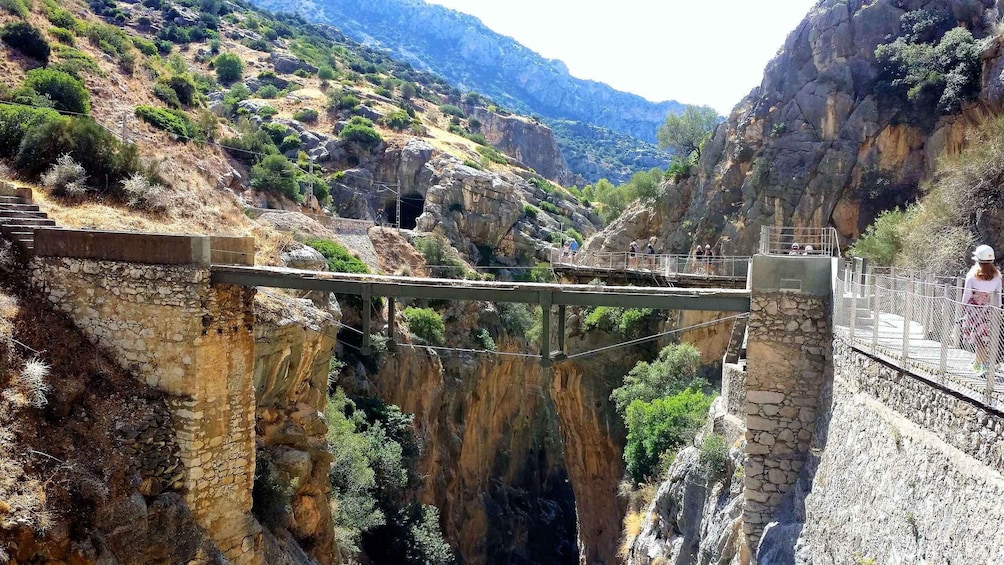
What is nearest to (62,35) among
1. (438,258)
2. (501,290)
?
(438,258)

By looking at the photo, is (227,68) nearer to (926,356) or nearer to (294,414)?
(294,414)

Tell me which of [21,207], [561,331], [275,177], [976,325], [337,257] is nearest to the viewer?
[976,325]

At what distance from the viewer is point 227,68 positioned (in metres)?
64.5

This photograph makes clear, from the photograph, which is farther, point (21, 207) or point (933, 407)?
point (21, 207)

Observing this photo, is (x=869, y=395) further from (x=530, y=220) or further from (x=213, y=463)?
(x=530, y=220)

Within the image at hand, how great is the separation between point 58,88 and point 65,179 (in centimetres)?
1089

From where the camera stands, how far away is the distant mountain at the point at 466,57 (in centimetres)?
17600

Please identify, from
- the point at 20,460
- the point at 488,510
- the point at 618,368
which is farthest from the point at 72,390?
the point at 488,510

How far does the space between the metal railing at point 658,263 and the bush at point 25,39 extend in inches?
901

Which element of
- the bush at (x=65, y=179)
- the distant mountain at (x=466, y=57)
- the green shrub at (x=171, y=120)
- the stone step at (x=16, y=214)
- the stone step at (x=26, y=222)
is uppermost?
the distant mountain at (x=466, y=57)

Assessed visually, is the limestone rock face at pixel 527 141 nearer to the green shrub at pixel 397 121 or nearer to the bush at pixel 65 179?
the green shrub at pixel 397 121

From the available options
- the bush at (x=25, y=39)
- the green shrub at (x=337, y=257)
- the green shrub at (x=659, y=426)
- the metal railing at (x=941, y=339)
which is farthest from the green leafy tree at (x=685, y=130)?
the metal railing at (x=941, y=339)

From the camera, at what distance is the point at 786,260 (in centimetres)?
932

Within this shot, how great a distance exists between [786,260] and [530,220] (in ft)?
136
